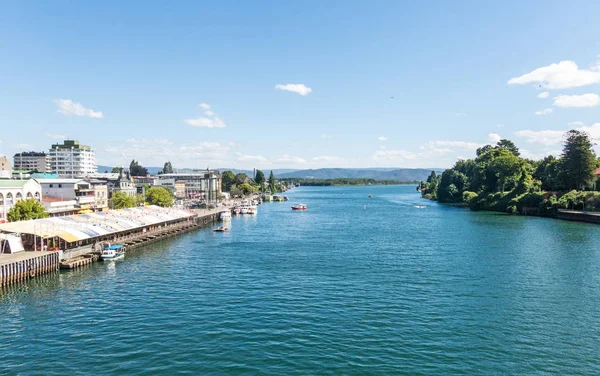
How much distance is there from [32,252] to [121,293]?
54.3ft

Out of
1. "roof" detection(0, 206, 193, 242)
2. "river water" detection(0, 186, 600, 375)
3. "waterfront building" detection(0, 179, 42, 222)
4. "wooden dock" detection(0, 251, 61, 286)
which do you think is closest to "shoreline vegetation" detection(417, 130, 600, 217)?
"river water" detection(0, 186, 600, 375)

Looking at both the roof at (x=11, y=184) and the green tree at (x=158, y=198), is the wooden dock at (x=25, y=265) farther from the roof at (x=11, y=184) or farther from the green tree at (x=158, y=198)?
the green tree at (x=158, y=198)

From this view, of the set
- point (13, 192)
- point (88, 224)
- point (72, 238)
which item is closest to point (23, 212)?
point (88, 224)

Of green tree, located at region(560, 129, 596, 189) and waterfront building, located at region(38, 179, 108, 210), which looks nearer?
waterfront building, located at region(38, 179, 108, 210)

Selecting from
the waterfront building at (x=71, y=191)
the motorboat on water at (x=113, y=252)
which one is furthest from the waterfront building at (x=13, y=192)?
the motorboat on water at (x=113, y=252)

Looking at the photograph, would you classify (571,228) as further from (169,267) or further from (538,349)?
(169,267)

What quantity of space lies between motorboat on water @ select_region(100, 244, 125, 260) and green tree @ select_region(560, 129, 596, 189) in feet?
337

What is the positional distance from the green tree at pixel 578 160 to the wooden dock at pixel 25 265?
11034 centimetres

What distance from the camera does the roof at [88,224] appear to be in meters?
52.1

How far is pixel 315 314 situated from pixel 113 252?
1327 inches

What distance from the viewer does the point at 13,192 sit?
239 feet

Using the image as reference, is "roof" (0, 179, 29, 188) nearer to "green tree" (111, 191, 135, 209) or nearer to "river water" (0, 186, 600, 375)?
"green tree" (111, 191, 135, 209)

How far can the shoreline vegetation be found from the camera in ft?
342

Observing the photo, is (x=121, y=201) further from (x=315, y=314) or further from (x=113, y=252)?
(x=315, y=314)
